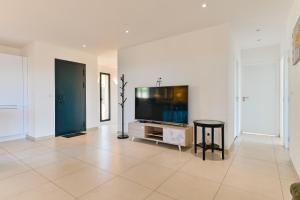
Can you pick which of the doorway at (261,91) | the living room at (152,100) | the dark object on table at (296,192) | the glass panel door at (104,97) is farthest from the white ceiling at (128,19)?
the glass panel door at (104,97)

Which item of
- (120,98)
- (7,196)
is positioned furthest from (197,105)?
(7,196)

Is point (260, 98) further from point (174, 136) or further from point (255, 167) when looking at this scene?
point (174, 136)

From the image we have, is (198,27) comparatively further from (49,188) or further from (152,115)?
(49,188)

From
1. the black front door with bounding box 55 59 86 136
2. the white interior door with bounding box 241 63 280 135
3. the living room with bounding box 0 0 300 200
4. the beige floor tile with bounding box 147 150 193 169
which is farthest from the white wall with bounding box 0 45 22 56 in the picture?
the white interior door with bounding box 241 63 280 135

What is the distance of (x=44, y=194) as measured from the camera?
198 cm

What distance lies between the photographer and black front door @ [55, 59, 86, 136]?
4.86 m

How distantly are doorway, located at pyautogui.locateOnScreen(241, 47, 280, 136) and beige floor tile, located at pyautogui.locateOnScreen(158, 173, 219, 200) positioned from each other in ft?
12.2

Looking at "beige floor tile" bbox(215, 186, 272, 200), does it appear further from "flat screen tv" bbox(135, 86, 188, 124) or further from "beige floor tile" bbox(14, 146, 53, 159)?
"beige floor tile" bbox(14, 146, 53, 159)

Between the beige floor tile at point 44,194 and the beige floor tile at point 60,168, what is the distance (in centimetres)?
26

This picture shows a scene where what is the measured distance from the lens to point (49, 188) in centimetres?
210

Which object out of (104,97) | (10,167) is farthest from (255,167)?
(104,97)

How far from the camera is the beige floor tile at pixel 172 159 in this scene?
284cm

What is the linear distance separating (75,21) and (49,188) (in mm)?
2787

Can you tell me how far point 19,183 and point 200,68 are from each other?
3.56 metres
